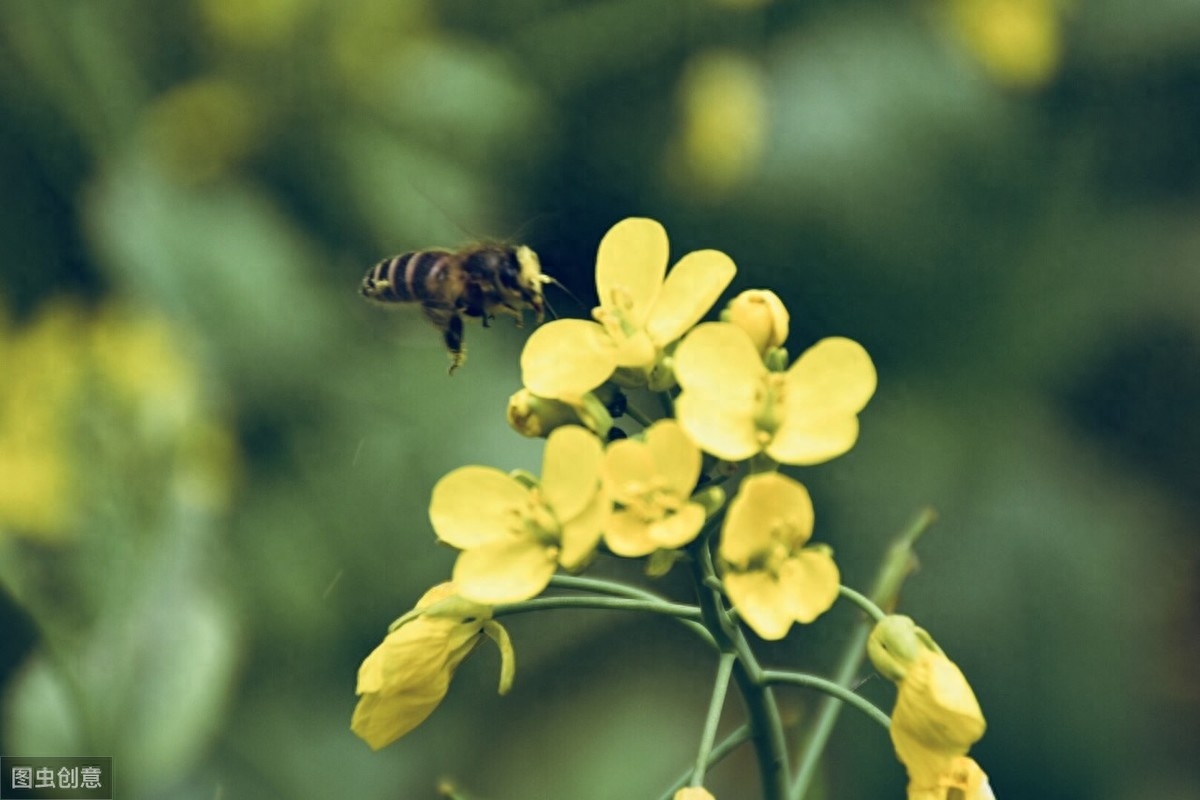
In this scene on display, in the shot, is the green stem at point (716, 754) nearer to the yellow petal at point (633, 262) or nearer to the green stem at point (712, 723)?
the green stem at point (712, 723)

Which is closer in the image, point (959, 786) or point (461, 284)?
point (959, 786)

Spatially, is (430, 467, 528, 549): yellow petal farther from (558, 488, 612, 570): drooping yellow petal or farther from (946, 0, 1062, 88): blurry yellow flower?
(946, 0, 1062, 88): blurry yellow flower

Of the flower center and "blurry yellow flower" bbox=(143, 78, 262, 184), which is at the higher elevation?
"blurry yellow flower" bbox=(143, 78, 262, 184)

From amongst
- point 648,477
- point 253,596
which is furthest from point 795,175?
point 648,477

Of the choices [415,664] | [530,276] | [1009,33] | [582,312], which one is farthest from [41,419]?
[1009,33]

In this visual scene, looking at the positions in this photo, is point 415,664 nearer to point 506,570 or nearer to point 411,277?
point 506,570

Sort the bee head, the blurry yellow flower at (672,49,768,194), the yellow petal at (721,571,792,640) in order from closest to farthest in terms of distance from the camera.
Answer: the yellow petal at (721,571,792,640) → the bee head → the blurry yellow flower at (672,49,768,194)

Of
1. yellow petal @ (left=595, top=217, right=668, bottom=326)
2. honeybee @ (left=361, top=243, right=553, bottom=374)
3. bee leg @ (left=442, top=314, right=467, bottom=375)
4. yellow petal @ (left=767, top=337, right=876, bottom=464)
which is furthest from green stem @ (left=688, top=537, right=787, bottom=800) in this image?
bee leg @ (left=442, top=314, right=467, bottom=375)

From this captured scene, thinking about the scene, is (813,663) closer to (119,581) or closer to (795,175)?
(795,175)
